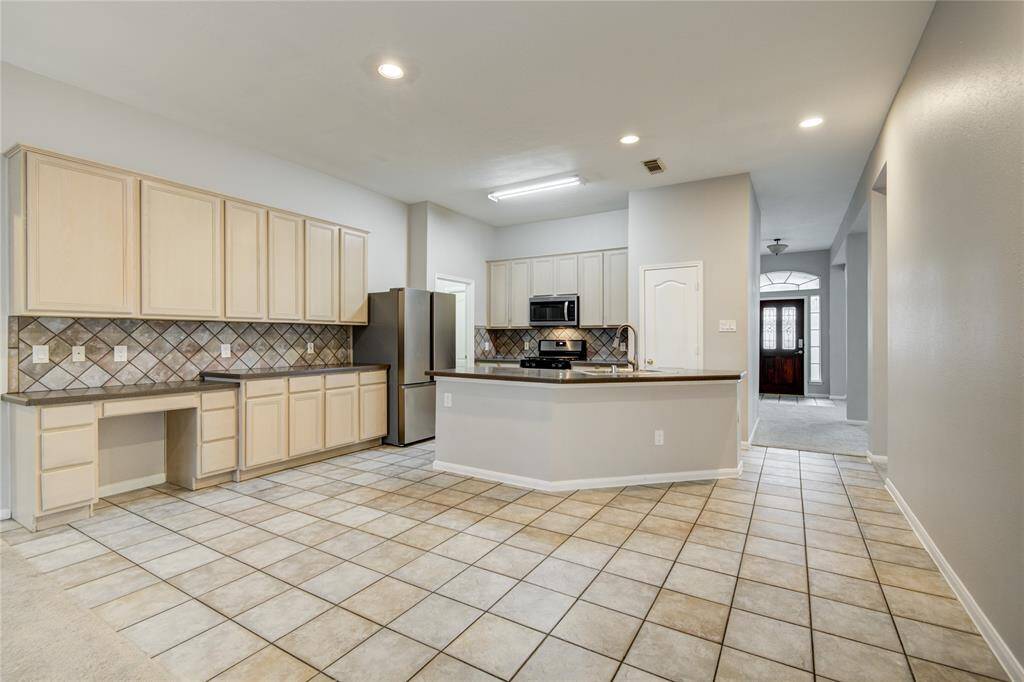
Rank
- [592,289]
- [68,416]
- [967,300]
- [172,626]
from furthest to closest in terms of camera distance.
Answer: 1. [592,289]
2. [68,416]
3. [967,300]
4. [172,626]

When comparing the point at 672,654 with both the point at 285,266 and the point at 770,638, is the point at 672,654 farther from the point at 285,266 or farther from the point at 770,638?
the point at 285,266

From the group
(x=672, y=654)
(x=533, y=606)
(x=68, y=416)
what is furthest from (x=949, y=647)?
(x=68, y=416)

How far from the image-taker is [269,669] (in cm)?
173

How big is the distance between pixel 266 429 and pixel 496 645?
3074mm

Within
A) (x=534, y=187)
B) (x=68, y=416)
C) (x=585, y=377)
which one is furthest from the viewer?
(x=534, y=187)

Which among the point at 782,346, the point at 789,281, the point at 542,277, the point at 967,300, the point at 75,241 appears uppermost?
the point at 789,281

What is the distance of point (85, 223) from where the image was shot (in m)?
3.25

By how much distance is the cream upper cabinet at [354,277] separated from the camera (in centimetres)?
523

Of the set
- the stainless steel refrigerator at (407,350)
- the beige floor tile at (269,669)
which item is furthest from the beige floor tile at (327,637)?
the stainless steel refrigerator at (407,350)

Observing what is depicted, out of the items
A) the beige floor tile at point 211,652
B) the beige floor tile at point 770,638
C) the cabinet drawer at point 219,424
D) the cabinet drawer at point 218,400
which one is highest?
the cabinet drawer at point 218,400

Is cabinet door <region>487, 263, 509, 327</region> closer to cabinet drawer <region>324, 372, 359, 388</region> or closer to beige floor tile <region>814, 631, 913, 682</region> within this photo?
cabinet drawer <region>324, 372, 359, 388</region>

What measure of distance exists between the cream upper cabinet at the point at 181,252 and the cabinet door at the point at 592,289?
437 centimetres

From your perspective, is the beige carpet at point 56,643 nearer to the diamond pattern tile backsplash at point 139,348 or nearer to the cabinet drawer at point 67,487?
the cabinet drawer at point 67,487

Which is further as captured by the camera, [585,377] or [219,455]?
[219,455]
